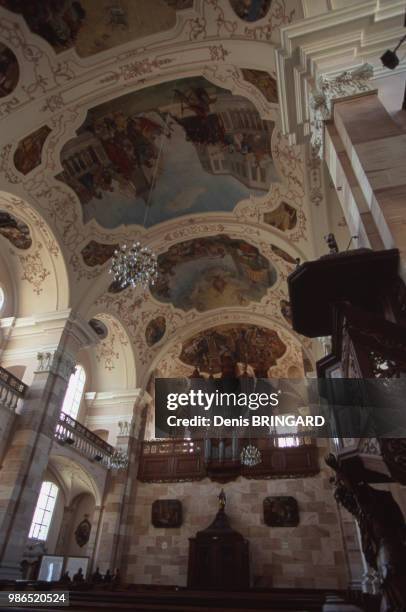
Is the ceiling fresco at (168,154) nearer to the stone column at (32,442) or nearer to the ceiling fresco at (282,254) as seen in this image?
the ceiling fresco at (282,254)

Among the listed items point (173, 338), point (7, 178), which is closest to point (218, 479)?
point (173, 338)

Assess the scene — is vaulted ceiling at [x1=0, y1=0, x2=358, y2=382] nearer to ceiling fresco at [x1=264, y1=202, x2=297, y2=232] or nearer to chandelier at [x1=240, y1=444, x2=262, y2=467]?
ceiling fresco at [x1=264, y1=202, x2=297, y2=232]

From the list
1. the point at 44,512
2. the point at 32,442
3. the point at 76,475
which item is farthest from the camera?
the point at 76,475

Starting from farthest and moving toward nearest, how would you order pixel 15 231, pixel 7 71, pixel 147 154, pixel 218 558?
pixel 218 558
pixel 15 231
pixel 147 154
pixel 7 71

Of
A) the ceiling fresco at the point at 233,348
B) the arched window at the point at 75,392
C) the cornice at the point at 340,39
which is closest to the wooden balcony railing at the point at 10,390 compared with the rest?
the arched window at the point at 75,392

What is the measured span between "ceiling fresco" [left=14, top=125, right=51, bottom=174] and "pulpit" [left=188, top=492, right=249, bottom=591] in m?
13.3

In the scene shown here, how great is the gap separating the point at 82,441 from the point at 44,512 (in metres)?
3.07

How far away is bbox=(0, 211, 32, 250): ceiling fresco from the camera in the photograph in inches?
461

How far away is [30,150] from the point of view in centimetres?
1016

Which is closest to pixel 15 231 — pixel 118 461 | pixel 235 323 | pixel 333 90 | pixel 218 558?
pixel 118 461

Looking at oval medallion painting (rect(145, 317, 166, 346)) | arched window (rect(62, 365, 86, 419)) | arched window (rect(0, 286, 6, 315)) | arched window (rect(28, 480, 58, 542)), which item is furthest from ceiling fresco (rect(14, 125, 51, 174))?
arched window (rect(28, 480, 58, 542))

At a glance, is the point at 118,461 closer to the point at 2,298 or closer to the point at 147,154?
the point at 2,298

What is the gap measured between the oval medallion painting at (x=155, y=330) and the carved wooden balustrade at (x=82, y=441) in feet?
15.3

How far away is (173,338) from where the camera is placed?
17875 mm
